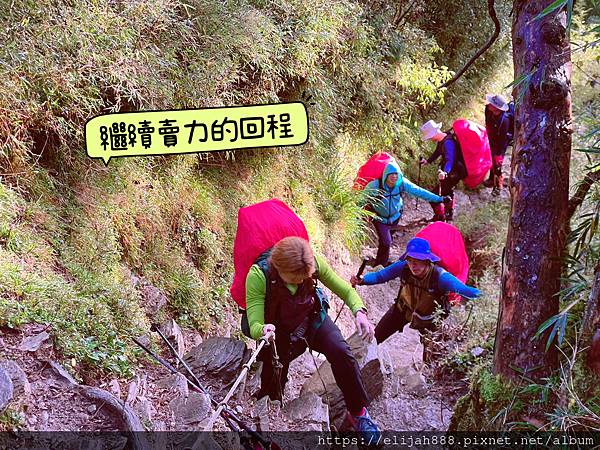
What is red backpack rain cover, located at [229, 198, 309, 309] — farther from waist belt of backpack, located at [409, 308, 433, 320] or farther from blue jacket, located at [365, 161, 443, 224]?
blue jacket, located at [365, 161, 443, 224]

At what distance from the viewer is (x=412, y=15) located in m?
11.3

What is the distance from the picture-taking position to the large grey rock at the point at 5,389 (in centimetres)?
334

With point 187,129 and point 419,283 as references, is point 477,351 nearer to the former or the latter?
point 419,283

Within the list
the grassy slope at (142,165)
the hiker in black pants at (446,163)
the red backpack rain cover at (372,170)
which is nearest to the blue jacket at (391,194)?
the red backpack rain cover at (372,170)

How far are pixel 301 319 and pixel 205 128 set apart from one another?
2546 mm

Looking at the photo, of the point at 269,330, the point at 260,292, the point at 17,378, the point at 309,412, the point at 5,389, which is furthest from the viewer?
the point at 309,412

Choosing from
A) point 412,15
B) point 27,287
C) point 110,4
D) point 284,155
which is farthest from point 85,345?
point 412,15

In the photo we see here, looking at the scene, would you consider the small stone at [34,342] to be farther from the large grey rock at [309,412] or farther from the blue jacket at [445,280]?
the blue jacket at [445,280]

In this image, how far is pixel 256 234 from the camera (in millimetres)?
4730

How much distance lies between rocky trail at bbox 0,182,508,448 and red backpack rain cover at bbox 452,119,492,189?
3600mm

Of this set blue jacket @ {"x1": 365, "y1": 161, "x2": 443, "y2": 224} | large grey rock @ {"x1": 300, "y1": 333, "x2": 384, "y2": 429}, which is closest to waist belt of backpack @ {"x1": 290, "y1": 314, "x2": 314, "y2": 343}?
large grey rock @ {"x1": 300, "y1": 333, "x2": 384, "y2": 429}

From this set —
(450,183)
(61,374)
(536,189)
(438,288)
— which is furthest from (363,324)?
(450,183)

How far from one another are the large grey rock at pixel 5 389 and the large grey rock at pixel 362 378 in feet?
8.18

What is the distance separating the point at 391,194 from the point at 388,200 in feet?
0.29
